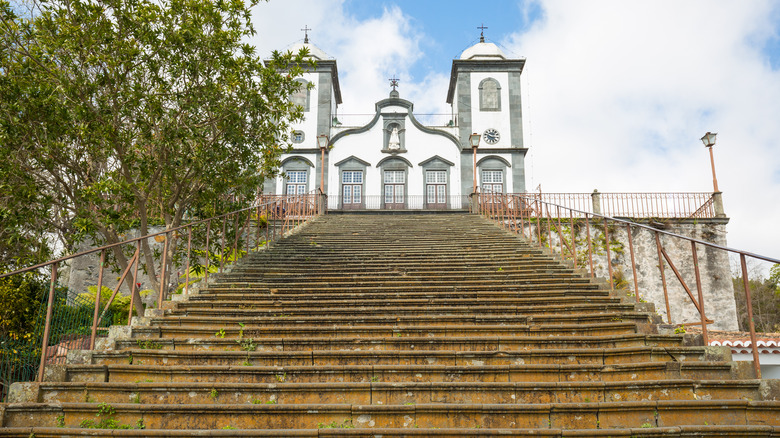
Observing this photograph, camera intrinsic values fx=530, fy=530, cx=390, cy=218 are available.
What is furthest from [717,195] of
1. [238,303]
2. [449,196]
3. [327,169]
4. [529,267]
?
[238,303]

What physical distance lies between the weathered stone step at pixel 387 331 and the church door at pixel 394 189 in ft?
54.2

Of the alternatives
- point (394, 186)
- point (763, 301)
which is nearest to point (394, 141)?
point (394, 186)

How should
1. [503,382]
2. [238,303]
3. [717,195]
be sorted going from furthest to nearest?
[717,195]
[238,303]
[503,382]

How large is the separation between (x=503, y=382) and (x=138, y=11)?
291 inches

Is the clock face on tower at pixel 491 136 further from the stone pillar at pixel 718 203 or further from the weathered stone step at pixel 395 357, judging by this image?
the weathered stone step at pixel 395 357

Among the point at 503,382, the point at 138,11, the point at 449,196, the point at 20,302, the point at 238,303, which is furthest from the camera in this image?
the point at 449,196

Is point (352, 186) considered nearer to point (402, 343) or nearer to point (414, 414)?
point (402, 343)

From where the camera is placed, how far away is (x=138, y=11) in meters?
8.00

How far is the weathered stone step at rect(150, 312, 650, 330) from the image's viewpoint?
6.36m

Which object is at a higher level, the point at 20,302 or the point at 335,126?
the point at 335,126

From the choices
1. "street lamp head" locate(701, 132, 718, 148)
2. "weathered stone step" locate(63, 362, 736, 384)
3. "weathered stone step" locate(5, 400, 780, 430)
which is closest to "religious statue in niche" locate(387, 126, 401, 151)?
"street lamp head" locate(701, 132, 718, 148)

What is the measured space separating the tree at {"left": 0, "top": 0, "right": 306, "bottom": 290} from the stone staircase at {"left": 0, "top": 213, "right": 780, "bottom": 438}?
87.5 inches

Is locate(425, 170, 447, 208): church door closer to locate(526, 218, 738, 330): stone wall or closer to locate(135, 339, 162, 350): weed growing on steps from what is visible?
locate(526, 218, 738, 330): stone wall

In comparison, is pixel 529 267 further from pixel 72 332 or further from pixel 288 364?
pixel 72 332
